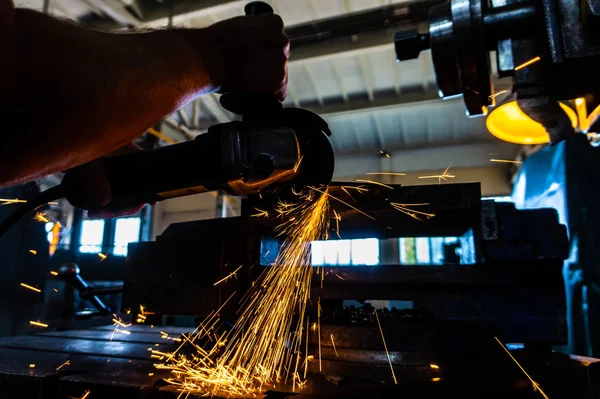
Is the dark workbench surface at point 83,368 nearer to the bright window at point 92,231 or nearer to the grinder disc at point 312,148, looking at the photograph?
the grinder disc at point 312,148

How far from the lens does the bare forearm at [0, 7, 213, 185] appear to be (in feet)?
1.82

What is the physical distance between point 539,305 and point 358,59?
2887 millimetres

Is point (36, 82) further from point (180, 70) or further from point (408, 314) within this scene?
point (408, 314)

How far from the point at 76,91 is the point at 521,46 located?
29.9 inches

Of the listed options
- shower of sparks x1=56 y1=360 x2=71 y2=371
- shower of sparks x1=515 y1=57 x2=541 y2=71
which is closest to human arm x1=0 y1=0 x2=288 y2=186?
shower of sparks x1=515 y1=57 x2=541 y2=71

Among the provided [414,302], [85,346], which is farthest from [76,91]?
[85,346]

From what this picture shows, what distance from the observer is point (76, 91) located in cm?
59

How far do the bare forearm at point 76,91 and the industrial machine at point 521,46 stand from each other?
A: 0.49 meters

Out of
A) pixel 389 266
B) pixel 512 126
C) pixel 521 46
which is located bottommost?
pixel 389 266

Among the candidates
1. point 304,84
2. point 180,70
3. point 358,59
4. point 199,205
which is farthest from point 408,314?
point 199,205

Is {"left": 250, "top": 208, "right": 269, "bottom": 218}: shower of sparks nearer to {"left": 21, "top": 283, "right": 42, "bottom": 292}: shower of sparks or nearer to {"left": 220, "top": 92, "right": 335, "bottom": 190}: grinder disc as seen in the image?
{"left": 220, "top": 92, "right": 335, "bottom": 190}: grinder disc

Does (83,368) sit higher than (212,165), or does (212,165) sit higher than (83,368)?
(212,165)

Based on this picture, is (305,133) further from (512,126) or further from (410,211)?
(512,126)

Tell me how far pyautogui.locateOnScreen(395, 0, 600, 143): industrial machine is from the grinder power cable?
0.29 m
